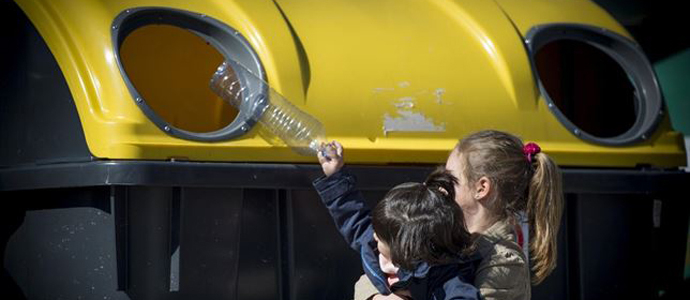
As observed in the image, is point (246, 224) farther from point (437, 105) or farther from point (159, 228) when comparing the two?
point (437, 105)

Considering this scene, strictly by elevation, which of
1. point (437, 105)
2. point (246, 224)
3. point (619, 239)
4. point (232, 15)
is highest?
point (232, 15)

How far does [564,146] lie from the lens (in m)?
3.18

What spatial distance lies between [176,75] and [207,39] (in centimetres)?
54

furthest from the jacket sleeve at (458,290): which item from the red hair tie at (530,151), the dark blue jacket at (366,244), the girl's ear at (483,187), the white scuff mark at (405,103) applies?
the white scuff mark at (405,103)

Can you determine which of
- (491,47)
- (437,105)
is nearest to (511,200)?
(437,105)

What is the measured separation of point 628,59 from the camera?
3561 millimetres

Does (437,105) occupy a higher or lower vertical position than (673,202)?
higher

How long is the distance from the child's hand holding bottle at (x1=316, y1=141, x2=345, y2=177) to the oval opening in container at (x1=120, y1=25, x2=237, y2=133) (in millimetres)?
763

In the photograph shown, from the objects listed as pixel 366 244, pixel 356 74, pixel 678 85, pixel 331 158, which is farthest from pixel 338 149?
pixel 678 85

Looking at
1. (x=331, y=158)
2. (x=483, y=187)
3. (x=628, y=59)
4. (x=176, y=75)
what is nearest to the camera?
(x=483, y=187)

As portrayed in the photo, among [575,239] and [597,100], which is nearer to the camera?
[575,239]

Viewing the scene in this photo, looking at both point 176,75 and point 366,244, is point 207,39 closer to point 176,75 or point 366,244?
point 176,75

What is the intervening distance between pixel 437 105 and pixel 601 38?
2.57 feet

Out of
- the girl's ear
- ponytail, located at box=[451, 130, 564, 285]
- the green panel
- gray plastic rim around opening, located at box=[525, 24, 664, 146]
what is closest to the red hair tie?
ponytail, located at box=[451, 130, 564, 285]
